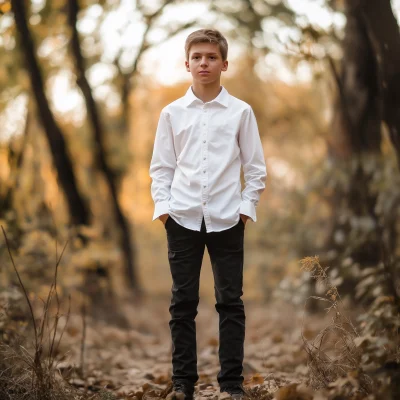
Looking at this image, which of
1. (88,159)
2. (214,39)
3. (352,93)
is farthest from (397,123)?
(88,159)

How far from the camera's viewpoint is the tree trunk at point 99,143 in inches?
365

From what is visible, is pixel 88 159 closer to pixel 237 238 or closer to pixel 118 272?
pixel 118 272

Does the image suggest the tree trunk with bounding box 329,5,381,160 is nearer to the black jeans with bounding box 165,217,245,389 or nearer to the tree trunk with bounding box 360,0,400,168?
the tree trunk with bounding box 360,0,400,168

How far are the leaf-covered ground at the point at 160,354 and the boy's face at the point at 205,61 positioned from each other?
1.44m

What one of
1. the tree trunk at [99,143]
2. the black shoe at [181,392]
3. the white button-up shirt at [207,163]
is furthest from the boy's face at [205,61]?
the tree trunk at [99,143]

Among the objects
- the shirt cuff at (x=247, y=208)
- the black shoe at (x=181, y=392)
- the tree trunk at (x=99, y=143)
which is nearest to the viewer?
the black shoe at (x=181, y=392)

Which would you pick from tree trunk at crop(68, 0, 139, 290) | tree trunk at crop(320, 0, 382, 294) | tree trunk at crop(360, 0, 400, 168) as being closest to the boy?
tree trunk at crop(360, 0, 400, 168)

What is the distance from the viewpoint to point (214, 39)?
3.31m

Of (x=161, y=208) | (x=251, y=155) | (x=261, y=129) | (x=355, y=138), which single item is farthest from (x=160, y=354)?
(x=261, y=129)

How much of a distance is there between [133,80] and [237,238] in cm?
1040

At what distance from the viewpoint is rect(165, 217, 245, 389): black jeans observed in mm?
3277

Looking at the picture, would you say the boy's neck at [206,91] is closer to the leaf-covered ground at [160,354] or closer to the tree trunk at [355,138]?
the leaf-covered ground at [160,354]

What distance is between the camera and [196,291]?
3.32 meters

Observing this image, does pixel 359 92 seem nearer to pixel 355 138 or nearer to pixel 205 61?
pixel 355 138
